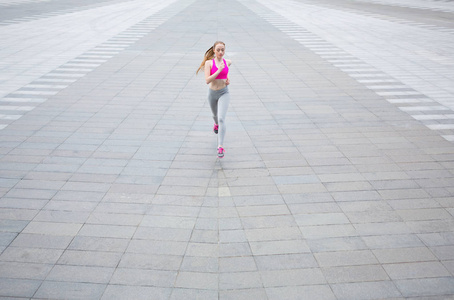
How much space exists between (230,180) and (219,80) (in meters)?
1.70

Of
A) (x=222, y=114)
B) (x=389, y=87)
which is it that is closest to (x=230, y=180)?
(x=222, y=114)

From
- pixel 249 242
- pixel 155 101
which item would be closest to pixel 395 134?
pixel 249 242

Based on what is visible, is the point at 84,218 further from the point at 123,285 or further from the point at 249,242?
the point at 249,242

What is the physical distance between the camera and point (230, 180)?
579 cm

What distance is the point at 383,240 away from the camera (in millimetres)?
4469

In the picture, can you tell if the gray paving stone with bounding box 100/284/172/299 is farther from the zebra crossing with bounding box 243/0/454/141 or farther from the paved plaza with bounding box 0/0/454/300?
the zebra crossing with bounding box 243/0/454/141

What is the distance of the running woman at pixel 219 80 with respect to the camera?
616 cm

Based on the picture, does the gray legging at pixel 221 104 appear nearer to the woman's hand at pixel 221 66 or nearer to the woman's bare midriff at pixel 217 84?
the woman's bare midriff at pixel 217 84

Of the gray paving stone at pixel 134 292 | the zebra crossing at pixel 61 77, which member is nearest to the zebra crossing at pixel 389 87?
the gray paving stone at pixel 134 292

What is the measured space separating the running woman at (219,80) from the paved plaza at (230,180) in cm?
58

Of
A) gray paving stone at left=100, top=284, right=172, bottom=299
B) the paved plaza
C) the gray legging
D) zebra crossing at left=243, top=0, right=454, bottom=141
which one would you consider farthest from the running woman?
zebra crossing at left=243, top=0, right=454, bottom=141

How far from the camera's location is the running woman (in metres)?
6.16

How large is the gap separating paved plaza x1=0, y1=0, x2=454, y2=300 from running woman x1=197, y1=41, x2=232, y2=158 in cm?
58

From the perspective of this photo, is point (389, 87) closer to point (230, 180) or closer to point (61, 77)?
point (230, 180)
